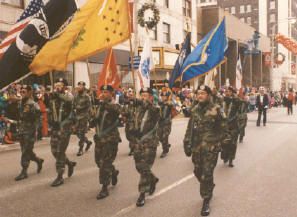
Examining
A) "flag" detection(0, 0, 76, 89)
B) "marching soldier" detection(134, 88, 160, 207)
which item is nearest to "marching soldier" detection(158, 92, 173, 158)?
"marching soldier" detection(134, 88, 160, 207)

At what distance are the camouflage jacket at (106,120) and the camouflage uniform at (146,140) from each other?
17.5 inches

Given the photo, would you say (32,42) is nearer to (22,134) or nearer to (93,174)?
(22,134)

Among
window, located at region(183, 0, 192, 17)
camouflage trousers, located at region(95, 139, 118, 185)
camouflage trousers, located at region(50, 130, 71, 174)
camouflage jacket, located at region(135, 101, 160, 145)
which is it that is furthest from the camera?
window, located at region(183, 0, 192, 17)

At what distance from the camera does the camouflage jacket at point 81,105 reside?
9133 mm

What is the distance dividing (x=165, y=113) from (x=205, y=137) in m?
4.36

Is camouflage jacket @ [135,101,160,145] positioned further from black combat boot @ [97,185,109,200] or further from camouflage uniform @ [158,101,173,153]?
camouflage uniform @ [158,101,173,153]

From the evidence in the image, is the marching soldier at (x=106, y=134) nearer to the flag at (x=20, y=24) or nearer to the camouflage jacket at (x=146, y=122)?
the camouflage jacket at (x=146, y=122)

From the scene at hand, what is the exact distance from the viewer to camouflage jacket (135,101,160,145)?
17.7 feet

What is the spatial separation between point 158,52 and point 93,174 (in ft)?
Answer: 66.6

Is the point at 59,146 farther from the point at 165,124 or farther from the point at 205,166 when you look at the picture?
the point at 165,124

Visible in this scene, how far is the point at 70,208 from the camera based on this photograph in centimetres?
503

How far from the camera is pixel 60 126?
625 centimetres

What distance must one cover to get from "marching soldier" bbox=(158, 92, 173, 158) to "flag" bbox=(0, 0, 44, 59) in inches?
189

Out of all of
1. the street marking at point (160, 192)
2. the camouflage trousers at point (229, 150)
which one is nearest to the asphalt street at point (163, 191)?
the street marking at point (160, 192)
